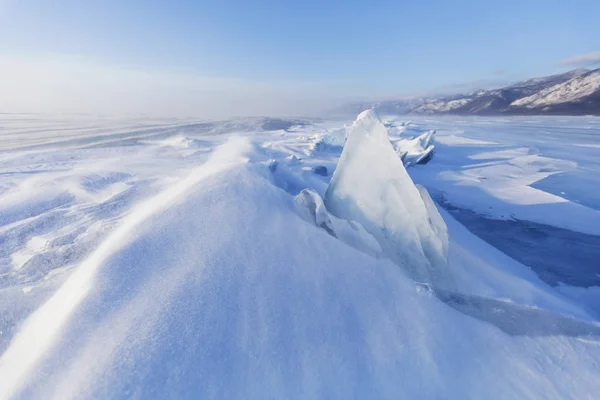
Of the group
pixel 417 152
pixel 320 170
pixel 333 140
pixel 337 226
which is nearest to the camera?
pixel 337 226

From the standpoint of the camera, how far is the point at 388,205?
3135 millimetres

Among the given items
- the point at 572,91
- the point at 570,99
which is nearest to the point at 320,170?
the point at 570,99

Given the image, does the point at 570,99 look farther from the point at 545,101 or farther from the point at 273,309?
the point at 273,309

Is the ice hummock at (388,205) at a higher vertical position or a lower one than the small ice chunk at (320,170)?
higher

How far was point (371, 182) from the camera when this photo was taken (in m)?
3.22

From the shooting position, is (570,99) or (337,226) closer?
(337,226)

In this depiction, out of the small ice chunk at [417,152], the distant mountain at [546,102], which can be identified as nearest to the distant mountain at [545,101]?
the distant mountain at [546,102]

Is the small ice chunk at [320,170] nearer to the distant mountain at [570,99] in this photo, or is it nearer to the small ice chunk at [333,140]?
the small ice chunk at [333,140]

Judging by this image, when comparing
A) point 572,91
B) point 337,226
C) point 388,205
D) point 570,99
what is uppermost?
point 572,91

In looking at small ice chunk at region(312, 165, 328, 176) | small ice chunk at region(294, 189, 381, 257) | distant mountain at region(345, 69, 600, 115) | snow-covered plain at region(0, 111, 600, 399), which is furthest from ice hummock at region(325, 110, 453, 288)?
distant mountain at region(345, 69, 600, 115)

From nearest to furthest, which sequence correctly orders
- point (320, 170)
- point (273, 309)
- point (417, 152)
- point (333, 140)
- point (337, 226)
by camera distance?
point (273, 309), point (337, 226), point (320, 170), point (417, 152), point (333, 140)

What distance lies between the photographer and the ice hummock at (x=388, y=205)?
9.36 ft

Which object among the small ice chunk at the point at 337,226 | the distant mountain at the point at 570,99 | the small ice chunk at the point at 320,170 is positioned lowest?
the small ice chunk at the point at 320,170

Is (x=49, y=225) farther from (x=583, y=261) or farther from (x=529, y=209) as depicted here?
(x=529, y=209)
